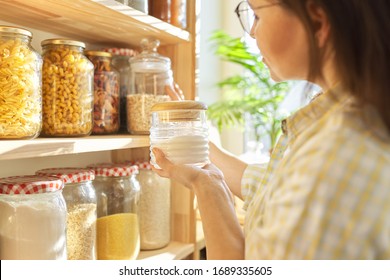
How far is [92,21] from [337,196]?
726 millimetres

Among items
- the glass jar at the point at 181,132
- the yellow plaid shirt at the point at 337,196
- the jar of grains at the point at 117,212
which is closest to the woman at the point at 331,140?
the yellow plaid shirt at the point at 337,196

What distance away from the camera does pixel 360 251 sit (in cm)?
50

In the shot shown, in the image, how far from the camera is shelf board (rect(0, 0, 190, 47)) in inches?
33.7

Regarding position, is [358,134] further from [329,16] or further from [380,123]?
[329,16]

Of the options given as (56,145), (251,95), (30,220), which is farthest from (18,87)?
(251,95)

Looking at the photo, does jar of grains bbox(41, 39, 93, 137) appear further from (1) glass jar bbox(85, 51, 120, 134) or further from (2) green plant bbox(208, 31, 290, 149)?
(2) green plant bbox(208, 31, 290, 149)

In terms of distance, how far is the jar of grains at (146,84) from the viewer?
1.11 meters

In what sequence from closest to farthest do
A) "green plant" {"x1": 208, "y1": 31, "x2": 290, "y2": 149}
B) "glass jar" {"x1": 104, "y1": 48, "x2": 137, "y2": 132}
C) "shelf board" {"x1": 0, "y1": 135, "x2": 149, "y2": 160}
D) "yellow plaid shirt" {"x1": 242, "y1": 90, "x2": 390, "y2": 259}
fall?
"yellow plaid shirt" {"x1": 242, "y1": 90, "x2": 390, "y2": 259} < "shelf board" {"x1": 0, "y1": 135, "x2": 149, "y2": 160} < "glass jar" {"x1": 104, "y1": 48, "x2": 137, "y2": 132} < "green plant" {"x1": 208, "y1": 31, "x2": 290, "y2": 149}

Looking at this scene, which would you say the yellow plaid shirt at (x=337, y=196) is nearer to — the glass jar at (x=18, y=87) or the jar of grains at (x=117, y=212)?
the glass jar at (x=18, y=87)

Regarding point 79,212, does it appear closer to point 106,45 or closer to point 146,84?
point 146,84

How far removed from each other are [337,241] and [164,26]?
764 mm

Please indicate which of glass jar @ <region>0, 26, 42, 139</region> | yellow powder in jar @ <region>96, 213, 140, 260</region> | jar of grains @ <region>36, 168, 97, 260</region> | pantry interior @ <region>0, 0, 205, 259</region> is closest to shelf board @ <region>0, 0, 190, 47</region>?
pantry interior @ <region>0, 0, 205, 259</region>

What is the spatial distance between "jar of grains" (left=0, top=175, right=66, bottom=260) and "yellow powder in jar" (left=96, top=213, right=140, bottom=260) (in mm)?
219
